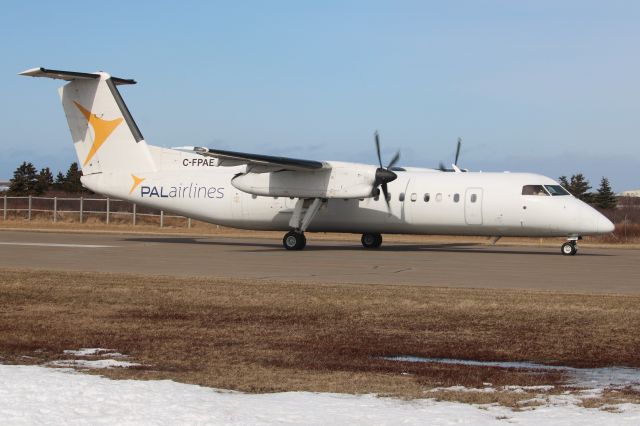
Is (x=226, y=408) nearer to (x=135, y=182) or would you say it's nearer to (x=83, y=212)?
(x=135, y=182)

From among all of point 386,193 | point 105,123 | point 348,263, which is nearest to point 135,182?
point 105,123

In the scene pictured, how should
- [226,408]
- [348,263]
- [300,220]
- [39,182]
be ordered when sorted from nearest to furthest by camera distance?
[226,408]
[348,263]
[300,220]
[39,182]

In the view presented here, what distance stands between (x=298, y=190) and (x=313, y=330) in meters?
19.5

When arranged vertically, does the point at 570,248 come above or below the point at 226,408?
above

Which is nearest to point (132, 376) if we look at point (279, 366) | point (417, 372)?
point (279, 366)

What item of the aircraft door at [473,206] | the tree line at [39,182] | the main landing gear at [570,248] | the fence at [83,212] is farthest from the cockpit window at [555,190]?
the tree line at [39,182]

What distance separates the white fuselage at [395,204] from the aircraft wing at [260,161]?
1.94 metres

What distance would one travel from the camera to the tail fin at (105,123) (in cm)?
3469

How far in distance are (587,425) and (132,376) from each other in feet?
14.1

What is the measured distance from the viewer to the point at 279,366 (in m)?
9.62

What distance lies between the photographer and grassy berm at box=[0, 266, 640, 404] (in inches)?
357

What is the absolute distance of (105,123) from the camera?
114 ft

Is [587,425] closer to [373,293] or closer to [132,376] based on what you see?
[132,376]

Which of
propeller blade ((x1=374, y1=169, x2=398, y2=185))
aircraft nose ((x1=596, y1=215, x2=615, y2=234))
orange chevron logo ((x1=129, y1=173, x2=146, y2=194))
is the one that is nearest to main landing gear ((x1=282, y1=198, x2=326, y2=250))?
propeller blade ((x1=374, y1=169, x2=398, y2=185))
